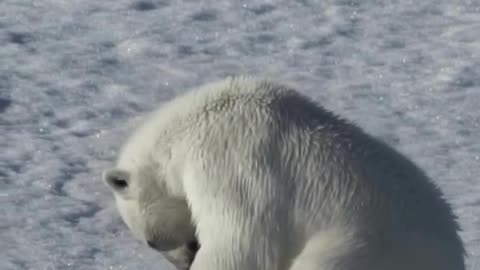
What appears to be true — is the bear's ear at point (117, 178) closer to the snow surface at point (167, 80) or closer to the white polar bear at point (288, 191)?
the white polar bear at point (288, 191)

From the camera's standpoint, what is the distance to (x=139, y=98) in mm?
7531

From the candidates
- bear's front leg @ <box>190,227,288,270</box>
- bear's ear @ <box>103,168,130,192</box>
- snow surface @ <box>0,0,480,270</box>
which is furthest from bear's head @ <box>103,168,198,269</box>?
snow surface @ <box>0,0,480,270</box>

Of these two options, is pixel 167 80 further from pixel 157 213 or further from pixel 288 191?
pixel 288 191

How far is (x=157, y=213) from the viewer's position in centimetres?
494

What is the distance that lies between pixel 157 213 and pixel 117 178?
0.17 metres

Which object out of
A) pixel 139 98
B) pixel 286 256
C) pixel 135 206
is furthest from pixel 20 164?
pixel 286 256

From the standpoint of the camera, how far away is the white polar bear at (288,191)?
4473 mm

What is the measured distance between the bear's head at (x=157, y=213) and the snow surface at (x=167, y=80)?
29.0 inches

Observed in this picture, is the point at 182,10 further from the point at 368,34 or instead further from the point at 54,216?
the point at 54,216

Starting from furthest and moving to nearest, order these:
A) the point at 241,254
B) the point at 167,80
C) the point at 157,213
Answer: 1. the point at 167,80
2. the point at 157,213
3. the point at 241,254

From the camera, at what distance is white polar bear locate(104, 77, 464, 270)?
4.47 metres

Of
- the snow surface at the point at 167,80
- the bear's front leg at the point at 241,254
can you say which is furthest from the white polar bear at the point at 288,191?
the snow surface at the point at 167,80

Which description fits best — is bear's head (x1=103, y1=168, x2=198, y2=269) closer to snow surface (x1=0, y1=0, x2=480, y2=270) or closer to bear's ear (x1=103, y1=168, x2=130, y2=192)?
bear's ear (x1=103, y1=168, x2=130, y2=192)

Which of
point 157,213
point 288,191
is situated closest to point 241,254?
point 288,191
